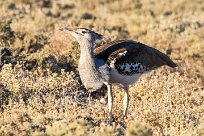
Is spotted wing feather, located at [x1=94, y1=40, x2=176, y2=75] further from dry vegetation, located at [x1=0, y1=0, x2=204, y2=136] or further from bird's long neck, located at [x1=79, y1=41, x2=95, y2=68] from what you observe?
dry vegetation, located at [x1=0, y1=0, x2=204, y2=136]

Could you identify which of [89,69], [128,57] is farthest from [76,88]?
[89,69]

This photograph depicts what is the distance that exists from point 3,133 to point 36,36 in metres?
6.22

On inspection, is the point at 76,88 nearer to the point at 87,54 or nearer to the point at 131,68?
the point at 131,68

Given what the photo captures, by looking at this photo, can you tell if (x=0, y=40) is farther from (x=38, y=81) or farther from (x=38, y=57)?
(x=38, y=81)

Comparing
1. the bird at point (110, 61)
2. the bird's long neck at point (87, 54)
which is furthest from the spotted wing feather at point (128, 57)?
the bird's long neck at point (87, 54)

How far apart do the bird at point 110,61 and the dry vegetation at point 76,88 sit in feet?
1.39

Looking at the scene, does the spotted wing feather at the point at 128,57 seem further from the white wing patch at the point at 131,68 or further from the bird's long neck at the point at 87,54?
the bird's long neck at the point at 87,54

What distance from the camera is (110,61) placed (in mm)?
6574

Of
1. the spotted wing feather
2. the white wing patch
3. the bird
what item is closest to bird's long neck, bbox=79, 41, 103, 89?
the bird

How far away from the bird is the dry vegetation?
423 mm

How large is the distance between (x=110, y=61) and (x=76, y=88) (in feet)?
4.91

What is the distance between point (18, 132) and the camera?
5.56 metres

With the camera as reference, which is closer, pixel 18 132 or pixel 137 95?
pixel 18 132

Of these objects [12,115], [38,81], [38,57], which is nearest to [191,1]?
[38,57]
